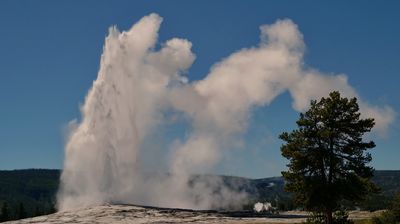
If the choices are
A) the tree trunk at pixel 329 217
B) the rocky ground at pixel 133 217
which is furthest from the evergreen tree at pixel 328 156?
the rocky ground at pixel 133 217

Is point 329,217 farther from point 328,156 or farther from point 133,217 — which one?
point 133,217

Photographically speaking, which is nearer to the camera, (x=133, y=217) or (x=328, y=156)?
(x=328, y=156)

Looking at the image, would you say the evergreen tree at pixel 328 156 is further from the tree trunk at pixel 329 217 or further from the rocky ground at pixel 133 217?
the rocky ground at pixel 133 217

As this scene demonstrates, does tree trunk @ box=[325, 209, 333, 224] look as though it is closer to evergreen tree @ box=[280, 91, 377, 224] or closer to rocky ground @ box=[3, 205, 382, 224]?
evergreen tree @ box=[280, 91, 377, 224]

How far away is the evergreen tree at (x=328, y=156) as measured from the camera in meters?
38.4

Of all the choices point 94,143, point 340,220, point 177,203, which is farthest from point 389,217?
point 177,203

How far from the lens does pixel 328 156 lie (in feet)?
127

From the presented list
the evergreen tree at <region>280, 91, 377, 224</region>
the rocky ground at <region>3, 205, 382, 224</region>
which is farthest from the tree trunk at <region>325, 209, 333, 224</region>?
the rocky ground at <region>3, 205, 382, 224</region>

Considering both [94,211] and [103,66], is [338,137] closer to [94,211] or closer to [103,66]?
[94,211]

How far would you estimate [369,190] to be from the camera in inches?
1494

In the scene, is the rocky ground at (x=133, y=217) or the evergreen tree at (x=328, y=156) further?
the rocky ground at (x=133, y=217)

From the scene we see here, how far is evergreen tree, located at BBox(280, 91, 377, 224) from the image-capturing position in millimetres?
38438

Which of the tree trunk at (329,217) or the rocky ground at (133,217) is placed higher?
the rocky ground at (133,217)

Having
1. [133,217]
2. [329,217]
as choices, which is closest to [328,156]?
[329,217]
